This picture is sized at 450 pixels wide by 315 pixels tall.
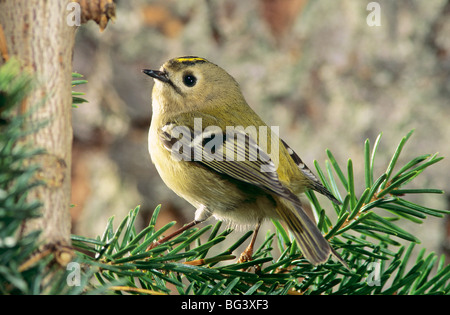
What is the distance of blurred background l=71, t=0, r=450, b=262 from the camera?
182 cm

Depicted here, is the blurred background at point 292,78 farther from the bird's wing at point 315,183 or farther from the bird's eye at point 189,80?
the bird's wing at point 315,183

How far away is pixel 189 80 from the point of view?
4.51 ft

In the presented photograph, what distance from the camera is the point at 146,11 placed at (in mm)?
1898

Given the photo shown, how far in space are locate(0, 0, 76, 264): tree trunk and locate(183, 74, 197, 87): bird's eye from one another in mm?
810

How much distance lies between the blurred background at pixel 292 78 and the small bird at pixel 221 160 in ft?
1.84

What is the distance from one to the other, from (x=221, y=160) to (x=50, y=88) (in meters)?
0.64

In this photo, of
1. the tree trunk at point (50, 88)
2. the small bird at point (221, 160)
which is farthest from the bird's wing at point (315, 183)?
the tree trunk at point (50, 88)

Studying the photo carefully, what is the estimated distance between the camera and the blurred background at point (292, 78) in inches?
71.8
